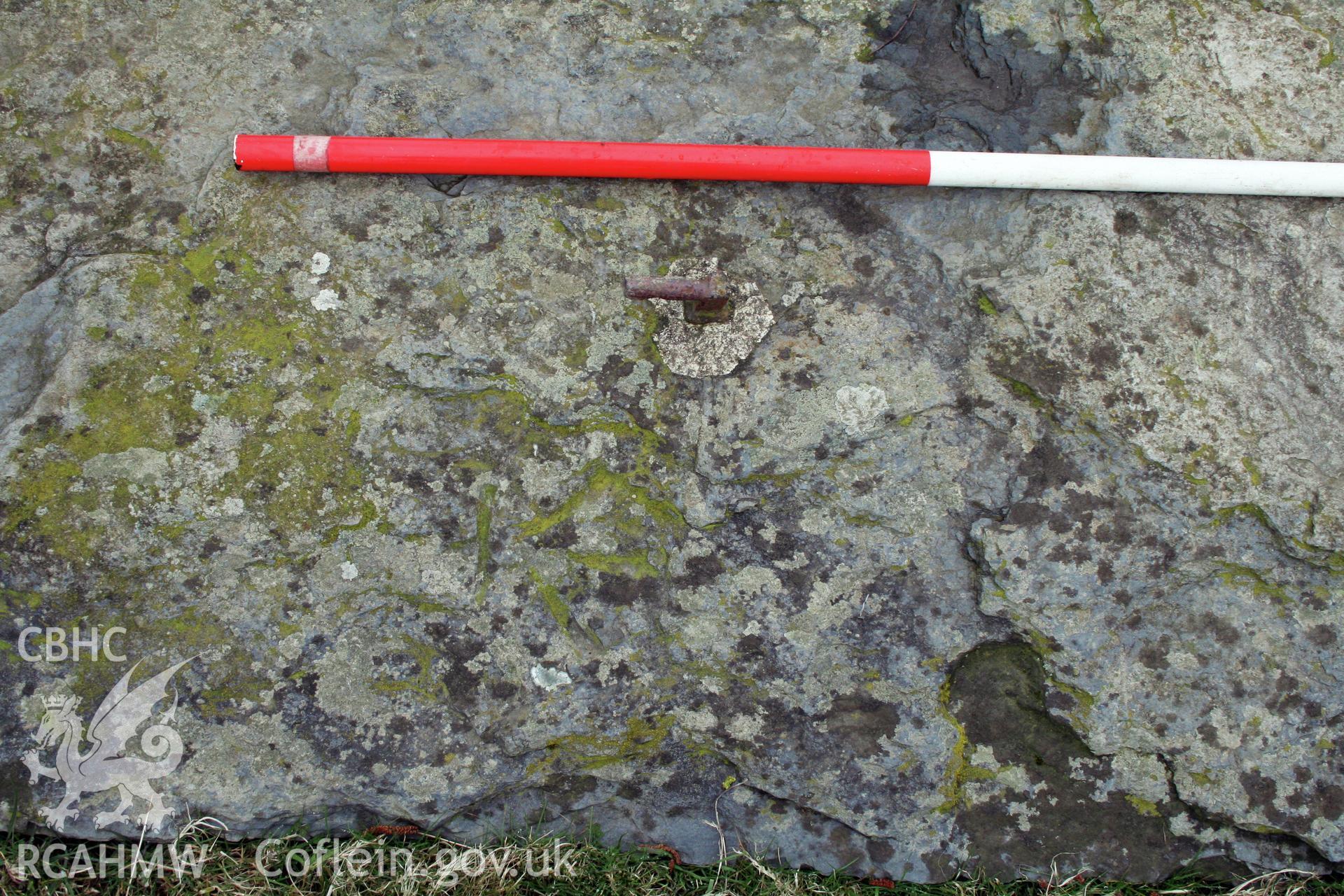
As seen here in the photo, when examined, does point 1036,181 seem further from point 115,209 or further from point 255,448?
point 115,209

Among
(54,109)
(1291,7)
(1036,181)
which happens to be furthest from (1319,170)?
(54,109)

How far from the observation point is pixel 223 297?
1.90 meters

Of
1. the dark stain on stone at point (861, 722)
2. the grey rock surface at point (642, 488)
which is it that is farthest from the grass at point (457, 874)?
the dark stain on stone at point (861, 722)

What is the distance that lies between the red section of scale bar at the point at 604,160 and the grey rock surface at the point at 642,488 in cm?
6

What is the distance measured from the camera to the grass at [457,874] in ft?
6.20

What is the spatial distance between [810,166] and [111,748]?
1.83 m

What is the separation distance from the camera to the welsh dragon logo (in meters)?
1.87

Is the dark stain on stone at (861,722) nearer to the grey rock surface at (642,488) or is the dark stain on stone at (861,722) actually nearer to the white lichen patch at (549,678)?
the grey rock surface at (642,488)

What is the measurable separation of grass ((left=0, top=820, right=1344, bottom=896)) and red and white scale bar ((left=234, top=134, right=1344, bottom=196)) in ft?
4.50

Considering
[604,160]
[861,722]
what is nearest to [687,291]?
[604,160]

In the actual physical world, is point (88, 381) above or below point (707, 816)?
above

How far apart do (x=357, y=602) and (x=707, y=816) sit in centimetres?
85

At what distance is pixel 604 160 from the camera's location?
1915mm

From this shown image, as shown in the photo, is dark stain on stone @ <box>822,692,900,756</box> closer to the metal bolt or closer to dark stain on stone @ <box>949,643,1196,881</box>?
Result: dark stain on stone @ <box>949,643,1196,881</box>
